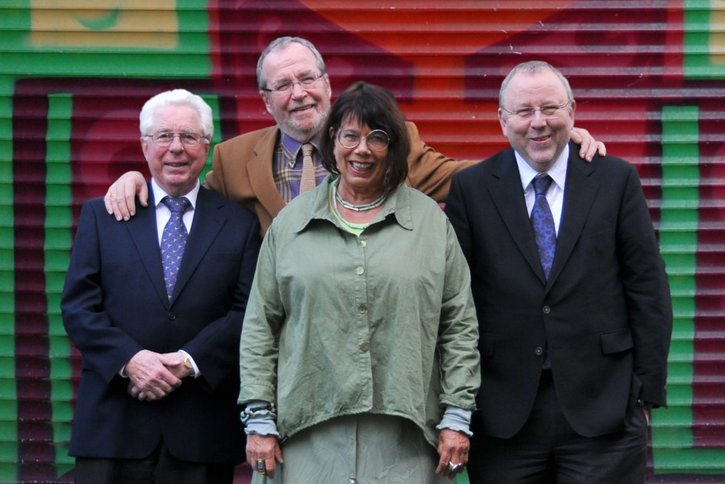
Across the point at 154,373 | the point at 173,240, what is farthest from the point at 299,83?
the point at 154,373

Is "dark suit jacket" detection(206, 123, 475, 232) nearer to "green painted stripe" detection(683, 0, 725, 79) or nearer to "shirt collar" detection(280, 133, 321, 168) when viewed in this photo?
"shirt collar" detection(280, 133, 321, 168)

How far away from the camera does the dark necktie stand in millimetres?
4211

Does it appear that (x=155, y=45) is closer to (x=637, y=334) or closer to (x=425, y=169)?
(x=425, y=169)

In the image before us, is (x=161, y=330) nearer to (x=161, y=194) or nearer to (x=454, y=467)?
(x=161, y=194)

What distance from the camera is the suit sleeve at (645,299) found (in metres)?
3.83

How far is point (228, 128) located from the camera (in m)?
5.60

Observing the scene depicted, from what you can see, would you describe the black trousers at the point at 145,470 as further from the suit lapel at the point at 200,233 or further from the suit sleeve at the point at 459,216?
the suit sleeve at the point at 459,216

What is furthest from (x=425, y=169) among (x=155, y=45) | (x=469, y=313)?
(x=155, y=45)

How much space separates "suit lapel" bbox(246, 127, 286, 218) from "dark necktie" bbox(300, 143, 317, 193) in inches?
3.9

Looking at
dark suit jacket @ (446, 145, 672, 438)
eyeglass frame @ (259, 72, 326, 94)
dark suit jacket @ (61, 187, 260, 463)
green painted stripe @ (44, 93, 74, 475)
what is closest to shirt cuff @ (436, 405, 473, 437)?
dark suit jacket @ (446, 145, 672, 438)

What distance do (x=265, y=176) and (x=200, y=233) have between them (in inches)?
13.6

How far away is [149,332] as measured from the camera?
398cm

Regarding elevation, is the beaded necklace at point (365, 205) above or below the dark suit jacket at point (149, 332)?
above

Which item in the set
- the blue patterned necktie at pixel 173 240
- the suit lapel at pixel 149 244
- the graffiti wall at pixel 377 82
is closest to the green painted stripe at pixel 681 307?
the graffiti wall at pixel 377 82
